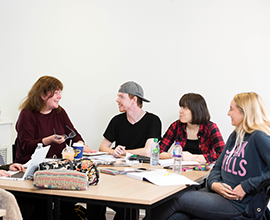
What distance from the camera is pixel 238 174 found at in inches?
79.2

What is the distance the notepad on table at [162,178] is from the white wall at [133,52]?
4.76 ft

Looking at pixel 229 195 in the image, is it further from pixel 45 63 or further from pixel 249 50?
pixel 45 63

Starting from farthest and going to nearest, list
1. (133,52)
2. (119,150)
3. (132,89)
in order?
(133,52), (132,89), (119,150)

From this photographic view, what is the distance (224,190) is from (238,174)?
0.13 meters

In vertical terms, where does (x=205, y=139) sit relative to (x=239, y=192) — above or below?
above

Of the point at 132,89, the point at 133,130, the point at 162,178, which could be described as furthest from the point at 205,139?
the point at 162,178

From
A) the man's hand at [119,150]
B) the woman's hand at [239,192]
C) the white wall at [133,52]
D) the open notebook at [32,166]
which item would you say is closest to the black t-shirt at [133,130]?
the white wall at [133,52]

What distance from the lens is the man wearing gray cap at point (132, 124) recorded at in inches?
129

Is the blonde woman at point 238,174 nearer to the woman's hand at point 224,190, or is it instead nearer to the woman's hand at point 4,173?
A: the woman's hand at point 224,190

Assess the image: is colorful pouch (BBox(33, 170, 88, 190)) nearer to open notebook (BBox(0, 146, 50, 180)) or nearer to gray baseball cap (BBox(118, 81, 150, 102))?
open notebook (BBox(0, 146, 50, 180))

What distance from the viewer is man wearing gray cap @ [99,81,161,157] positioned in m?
3.29

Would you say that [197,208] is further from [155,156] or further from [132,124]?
[132,124]

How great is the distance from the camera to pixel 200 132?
2982 millimetres

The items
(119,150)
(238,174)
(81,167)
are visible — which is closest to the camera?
(81,167)
